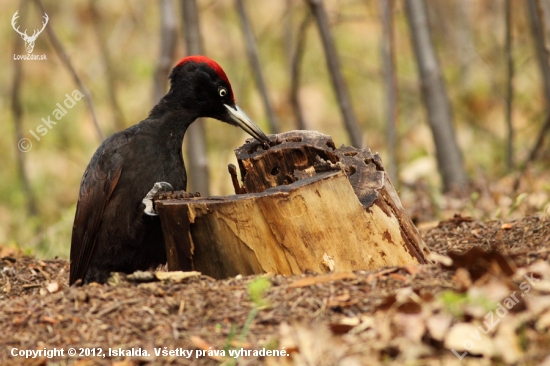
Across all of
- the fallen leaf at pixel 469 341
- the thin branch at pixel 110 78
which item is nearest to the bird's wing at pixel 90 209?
the fallen leaf at pixel 469 341

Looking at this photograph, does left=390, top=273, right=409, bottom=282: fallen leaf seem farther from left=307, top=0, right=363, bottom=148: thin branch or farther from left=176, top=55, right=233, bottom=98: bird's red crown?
left=307, top=0, right=363, bottom=148: thin branch

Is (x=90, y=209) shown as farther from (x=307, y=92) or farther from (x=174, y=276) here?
(x=307, y=92)

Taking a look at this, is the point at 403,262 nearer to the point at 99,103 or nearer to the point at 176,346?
the point at 176,346

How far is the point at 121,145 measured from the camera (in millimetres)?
3994

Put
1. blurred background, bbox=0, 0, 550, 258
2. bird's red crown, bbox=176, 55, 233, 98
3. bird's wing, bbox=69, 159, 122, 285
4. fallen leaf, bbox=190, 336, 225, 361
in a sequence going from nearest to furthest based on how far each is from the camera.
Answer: fallen leaf, bbox=190, 336, 225, 361
bird's wing, bbox=69, 159, 122, 285
bird's red crown, bbox=176, 55, 233, 98
blurred background, bbox=0, 0, 550, 258

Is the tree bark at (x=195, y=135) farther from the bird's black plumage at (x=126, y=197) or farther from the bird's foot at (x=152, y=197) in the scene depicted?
the bird's foot at (x=152, y=197)

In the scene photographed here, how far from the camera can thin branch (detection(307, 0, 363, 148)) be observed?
5.84 meters

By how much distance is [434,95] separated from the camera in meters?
6.39

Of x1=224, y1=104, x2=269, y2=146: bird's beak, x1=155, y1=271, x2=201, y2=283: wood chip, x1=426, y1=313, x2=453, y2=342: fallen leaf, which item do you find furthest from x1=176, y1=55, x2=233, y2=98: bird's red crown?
x1=426, y1=313, x2=453, y2=342: fallen leaf

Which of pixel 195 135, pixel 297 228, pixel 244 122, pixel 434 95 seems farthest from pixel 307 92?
pixel 297 228

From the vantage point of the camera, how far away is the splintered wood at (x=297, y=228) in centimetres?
309

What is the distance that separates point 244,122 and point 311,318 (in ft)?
6.32

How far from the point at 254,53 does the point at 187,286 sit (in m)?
4.30

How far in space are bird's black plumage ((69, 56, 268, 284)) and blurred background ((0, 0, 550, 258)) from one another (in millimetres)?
1520
